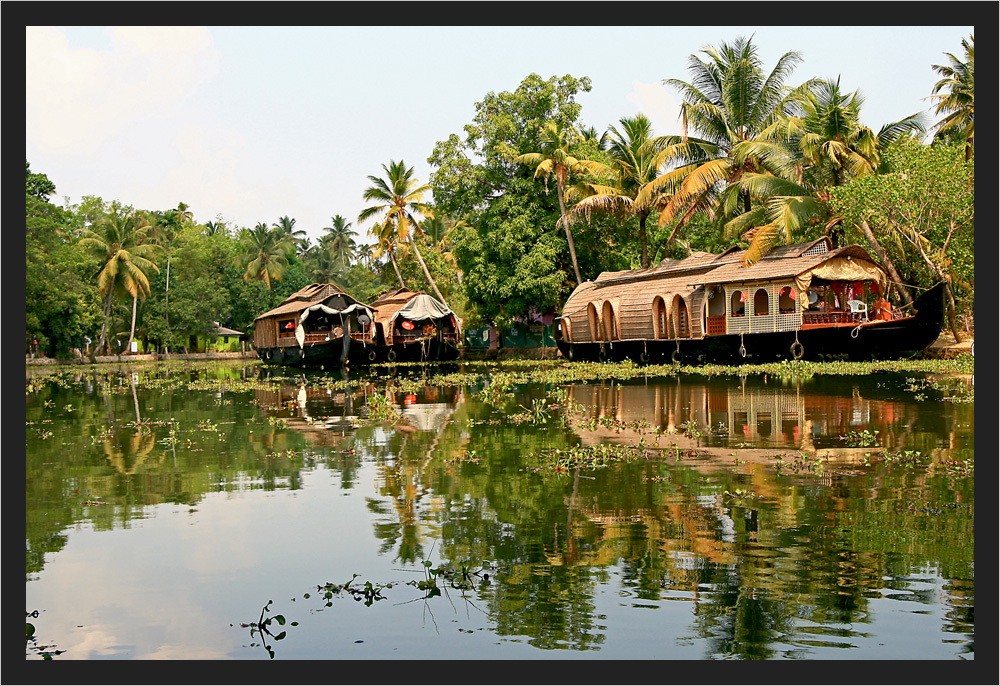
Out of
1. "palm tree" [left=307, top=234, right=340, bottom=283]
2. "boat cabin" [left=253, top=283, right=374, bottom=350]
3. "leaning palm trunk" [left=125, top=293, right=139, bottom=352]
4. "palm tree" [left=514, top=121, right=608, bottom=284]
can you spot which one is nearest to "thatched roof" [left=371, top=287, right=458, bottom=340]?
"boat cabin" [left=253, top=283, right=374, bottom=350]

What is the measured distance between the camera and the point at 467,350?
4903 cm

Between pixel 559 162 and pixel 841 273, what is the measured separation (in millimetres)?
16213

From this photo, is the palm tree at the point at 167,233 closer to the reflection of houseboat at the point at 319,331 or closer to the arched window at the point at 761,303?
the reflection of houseboat at the point at 319,331

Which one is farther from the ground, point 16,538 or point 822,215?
point 822,215

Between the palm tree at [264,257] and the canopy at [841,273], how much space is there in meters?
49.8

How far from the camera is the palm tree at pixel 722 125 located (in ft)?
105

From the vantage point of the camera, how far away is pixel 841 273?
88.3ft

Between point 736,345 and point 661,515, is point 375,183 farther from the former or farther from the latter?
point 661,515

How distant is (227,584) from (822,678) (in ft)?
12.7

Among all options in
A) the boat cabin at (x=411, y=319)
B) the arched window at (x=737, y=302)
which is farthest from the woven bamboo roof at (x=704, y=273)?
the boat cabin at (x=411, y=319)

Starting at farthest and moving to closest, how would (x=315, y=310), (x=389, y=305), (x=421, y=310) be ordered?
(x=389, y=305)
(x=421, y=310)
(x=315, y=310)

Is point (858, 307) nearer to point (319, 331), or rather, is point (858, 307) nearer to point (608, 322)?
point (608, 322)

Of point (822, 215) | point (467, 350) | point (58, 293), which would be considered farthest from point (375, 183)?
point (822, 215)

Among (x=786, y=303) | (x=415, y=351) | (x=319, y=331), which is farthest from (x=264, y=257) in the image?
(x=786, y=303)
